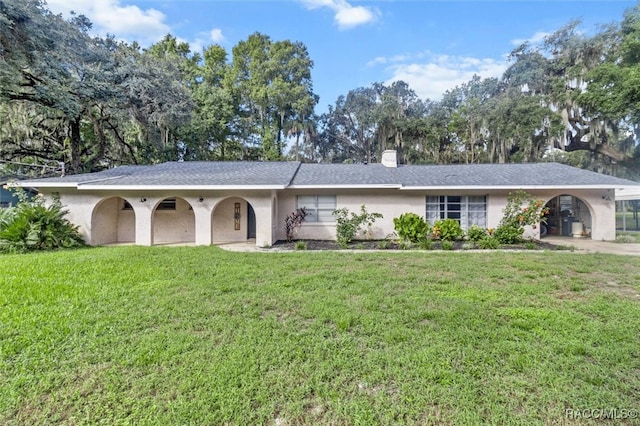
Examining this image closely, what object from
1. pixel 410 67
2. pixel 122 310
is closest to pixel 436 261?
pixel 122 310

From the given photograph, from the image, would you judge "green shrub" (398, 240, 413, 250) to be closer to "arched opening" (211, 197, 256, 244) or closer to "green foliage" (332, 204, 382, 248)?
"green foliage" (332, 204, 382, 248)

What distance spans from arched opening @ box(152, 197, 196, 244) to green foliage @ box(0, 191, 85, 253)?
2.51 meters

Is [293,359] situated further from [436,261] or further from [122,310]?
[436,261]

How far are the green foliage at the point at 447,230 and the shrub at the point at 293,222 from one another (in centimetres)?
506

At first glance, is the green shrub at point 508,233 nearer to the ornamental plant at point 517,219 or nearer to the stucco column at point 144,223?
the ornamental plant at point 517,219

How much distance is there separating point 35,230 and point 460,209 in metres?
14.8

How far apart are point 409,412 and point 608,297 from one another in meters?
4.86

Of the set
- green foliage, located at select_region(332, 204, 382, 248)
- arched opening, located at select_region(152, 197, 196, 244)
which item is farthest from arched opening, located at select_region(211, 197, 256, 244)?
green foliage, located at select_region(332, 204, 382, 248)

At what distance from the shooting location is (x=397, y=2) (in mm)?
11695

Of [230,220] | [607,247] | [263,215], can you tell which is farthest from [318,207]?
[607,247]

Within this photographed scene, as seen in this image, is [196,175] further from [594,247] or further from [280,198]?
[594,247]

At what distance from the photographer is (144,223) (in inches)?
426

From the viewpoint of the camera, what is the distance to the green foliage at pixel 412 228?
1057cm

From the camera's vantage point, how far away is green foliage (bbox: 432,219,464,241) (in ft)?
35.8
